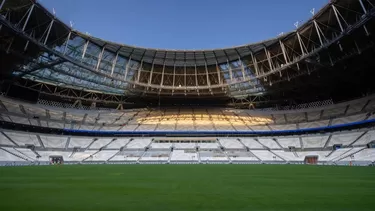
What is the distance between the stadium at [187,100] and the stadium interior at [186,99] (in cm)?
19

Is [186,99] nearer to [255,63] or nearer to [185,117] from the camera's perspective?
[185,117]

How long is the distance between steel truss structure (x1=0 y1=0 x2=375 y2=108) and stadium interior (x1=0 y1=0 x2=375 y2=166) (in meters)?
0.17

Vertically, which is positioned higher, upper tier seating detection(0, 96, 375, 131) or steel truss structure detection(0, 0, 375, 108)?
steel truss structure detection(0, 0, 375, 108)

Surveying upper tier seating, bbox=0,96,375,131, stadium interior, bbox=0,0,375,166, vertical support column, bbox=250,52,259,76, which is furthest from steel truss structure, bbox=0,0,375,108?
upper tier seating, bbox=0,96,375,131

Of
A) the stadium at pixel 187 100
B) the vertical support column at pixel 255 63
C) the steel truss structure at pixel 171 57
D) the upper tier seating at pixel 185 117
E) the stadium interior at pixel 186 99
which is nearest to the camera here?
the steel truss structure at pixel 171 57

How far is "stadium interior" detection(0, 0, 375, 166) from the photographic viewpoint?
31438 millimetres

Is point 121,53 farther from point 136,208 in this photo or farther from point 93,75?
point 136,208

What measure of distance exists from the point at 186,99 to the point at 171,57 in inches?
564

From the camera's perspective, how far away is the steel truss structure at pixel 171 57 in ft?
89.6

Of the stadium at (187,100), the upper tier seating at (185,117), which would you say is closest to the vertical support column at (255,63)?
the stadium at (187,100)

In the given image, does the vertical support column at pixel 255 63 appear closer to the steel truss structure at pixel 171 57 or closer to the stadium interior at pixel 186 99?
the steel truss structure at pixel 171 57

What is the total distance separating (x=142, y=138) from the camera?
165 ft

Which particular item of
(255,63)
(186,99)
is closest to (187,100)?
(186,99)

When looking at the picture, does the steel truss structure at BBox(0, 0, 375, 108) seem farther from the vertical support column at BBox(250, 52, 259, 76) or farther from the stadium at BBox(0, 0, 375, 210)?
the stadium at BBox(0, 0, 375, 210)
